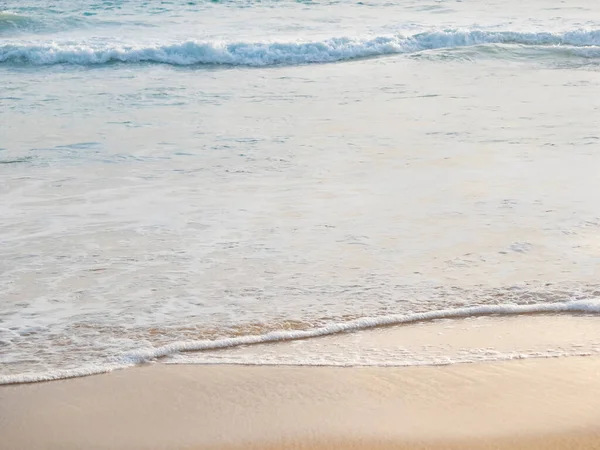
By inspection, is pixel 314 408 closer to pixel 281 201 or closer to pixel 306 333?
pixel 306 333

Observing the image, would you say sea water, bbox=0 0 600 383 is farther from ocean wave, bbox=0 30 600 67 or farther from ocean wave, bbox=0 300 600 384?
ocean wave, bbox=0 30 600 67

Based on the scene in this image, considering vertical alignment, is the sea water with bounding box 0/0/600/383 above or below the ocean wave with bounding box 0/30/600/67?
below

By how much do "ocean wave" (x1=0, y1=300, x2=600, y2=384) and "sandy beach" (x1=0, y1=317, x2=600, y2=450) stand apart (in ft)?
0.20

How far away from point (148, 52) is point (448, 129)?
7494 millimetres

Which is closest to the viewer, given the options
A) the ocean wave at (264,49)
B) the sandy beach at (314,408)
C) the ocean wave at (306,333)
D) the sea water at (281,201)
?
the sandy beach at (314,408)

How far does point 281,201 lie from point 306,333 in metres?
2.24

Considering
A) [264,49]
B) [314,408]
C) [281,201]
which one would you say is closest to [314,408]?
[314,408]

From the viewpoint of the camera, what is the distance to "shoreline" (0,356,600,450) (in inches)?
130

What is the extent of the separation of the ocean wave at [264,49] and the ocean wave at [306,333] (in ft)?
33.3

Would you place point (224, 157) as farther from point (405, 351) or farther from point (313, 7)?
point (313, 7)

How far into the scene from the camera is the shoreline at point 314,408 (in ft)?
10.8

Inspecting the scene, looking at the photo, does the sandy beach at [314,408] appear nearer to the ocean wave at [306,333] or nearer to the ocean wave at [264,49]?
the ocean wave at [306,333]

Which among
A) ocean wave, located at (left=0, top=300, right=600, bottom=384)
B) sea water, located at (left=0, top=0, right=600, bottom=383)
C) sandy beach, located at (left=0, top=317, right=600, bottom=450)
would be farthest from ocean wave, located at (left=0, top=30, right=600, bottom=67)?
sandy beach, located at (left=0, top=317, right=600, bottom=450)

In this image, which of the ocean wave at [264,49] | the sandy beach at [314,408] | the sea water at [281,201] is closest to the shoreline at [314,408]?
the sandy beach at [314,408]
